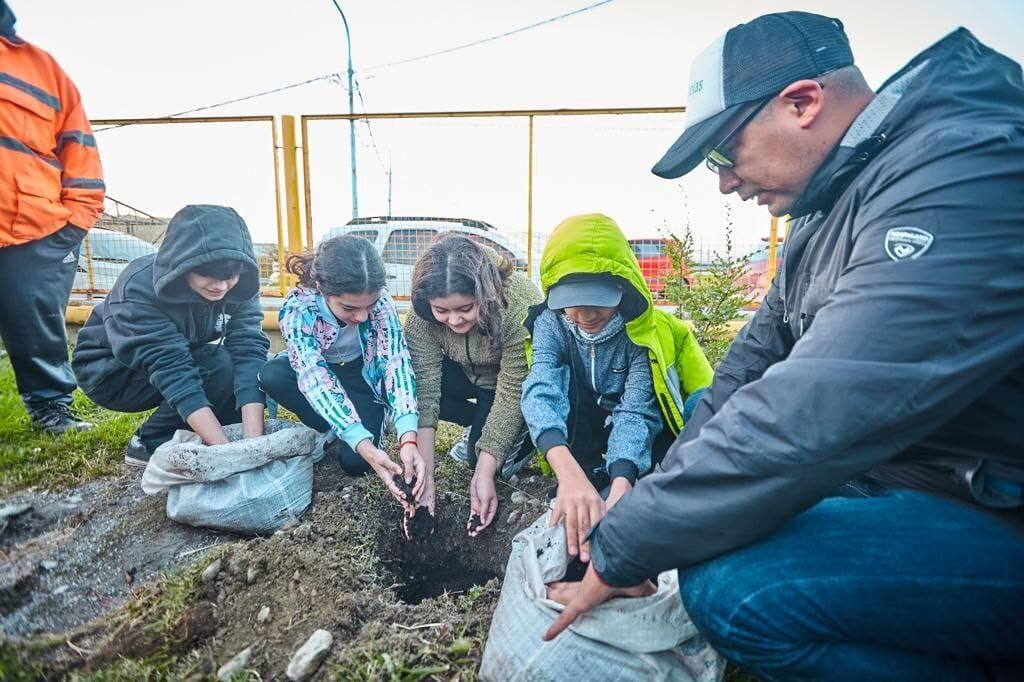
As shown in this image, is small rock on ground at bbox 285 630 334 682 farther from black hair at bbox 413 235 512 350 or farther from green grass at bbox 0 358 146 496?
green grass at bbox 0 358 146 496

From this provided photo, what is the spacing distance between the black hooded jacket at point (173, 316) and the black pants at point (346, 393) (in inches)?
4.0

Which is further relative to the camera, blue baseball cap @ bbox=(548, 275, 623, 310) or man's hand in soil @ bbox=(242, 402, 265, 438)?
man's hand in soil @ bbox=(242, 402, 265, 438)

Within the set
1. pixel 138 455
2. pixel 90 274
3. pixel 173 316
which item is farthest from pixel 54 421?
pixel 90 274

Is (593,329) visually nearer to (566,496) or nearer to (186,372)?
(566,496)

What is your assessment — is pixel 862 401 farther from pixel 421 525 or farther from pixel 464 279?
pixel 421 525

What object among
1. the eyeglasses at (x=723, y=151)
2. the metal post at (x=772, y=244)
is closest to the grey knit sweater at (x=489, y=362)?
the eyeglasses at (x=723, y=151)

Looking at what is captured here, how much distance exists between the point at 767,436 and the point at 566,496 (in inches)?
32.8

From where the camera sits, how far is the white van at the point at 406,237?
480 cm

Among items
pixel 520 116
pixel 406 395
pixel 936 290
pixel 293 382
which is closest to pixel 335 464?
pixel 293 382

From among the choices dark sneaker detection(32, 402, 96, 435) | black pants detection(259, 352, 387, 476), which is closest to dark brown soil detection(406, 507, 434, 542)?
black pants detection(259, 352, 387, 476)

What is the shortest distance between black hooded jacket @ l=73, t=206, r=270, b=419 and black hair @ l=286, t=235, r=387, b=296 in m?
0.40

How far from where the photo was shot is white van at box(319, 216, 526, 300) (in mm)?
4797

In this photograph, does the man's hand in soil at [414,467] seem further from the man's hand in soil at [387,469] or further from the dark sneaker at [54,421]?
the dark sneaker at [54,421]

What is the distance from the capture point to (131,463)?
9.16ft
